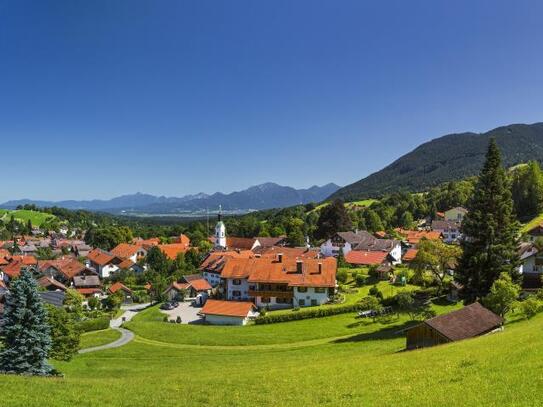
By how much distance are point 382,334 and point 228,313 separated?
2095 centimetres

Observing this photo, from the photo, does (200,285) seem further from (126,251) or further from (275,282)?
(126,251)

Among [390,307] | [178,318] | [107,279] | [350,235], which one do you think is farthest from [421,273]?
[107,279]

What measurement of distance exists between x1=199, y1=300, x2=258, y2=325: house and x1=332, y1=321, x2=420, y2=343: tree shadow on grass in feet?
53.7

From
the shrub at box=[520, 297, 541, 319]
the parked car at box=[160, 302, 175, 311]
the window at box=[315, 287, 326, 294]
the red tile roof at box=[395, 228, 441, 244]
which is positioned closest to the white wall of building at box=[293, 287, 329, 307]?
the window at box=[315, 287, 326, 294]

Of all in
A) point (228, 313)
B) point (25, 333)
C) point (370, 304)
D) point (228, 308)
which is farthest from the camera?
point (228, 308)

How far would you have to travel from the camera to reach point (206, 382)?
21.6 m

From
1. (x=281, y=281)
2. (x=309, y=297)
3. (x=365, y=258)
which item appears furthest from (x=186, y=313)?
(x=365, y=258)

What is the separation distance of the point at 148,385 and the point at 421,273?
42101 millimetres

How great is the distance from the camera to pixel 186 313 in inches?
2456

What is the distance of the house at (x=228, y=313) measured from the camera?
2122 inches

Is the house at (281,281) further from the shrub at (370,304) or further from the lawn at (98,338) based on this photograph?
the lawn at (98,338)

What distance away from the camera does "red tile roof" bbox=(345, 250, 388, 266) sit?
76000mm

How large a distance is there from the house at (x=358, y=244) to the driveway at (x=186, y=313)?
33.9 metres

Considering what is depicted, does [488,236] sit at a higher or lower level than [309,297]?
→ higher
